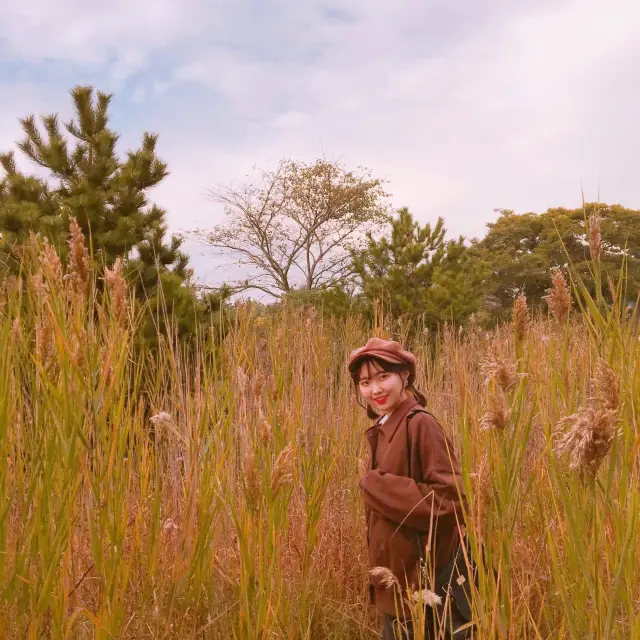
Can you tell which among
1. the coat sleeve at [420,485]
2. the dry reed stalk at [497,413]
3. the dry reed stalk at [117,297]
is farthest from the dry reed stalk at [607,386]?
the coat sleeve at [420,485]

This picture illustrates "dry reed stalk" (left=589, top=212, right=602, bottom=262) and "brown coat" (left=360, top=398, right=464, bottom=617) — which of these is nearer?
"dry reed stalk" (left=589, top=212, right=602, bottom=262)

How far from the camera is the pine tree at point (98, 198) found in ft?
16.1

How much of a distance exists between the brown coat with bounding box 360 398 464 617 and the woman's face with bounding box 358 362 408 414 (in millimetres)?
55

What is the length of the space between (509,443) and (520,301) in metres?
0.40

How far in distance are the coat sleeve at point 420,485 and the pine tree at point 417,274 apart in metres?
6.63

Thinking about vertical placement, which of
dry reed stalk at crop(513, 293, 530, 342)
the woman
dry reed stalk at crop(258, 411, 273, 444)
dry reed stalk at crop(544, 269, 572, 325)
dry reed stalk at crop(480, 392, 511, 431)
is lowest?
the woman

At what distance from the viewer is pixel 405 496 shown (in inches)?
70.3

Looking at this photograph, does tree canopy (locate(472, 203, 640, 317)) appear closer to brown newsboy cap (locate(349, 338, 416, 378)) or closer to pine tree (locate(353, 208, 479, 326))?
pine tree (locate(353, 208, 479, 326))

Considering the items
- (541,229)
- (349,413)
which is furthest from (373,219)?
(349,413)

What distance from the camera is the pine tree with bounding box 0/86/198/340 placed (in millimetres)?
4895

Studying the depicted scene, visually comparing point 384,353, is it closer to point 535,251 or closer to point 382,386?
point 382,386

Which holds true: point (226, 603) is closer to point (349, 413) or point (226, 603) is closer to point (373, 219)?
point (349, 413)

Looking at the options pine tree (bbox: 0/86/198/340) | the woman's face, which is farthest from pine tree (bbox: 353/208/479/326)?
the woman's face

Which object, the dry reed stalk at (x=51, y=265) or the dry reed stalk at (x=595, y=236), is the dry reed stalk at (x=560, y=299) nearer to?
the dry reed stalk at (x=595, y=236)
